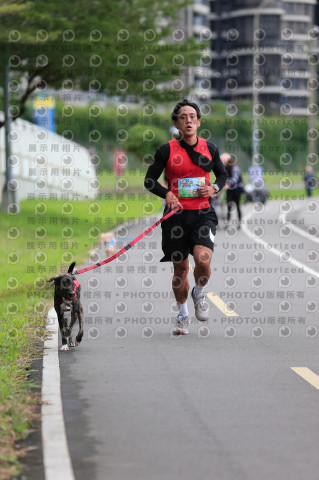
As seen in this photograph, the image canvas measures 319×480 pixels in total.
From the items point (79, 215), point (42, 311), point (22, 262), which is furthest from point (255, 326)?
point (79, 215)

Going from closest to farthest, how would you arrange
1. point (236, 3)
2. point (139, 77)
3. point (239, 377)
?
1. point (239, 377)
2. point (139, 77)
3. point (236, 3)

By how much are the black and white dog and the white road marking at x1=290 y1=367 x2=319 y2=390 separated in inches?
85.4

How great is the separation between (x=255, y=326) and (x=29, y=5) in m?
16.5

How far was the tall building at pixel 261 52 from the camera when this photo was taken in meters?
119

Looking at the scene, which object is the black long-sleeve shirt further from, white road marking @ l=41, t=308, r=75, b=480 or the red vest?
white road marking @ l=41, t=308, r=75, b=480

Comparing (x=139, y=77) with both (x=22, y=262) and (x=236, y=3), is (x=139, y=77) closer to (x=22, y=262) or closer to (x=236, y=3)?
(x=22, y=262)

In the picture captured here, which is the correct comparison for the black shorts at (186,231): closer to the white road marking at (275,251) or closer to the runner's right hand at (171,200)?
the runner's right hand at (171,200)

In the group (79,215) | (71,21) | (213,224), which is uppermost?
(71,21)

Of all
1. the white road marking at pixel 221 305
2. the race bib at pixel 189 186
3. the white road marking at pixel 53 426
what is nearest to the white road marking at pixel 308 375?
the white road marking at pixel 53 426

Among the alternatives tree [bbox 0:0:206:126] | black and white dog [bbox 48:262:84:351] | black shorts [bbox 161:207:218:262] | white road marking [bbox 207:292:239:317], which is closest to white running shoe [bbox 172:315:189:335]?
black shorts [bbox 161:207:218:262]

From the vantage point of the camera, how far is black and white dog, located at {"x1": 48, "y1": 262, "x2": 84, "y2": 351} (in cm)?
1016

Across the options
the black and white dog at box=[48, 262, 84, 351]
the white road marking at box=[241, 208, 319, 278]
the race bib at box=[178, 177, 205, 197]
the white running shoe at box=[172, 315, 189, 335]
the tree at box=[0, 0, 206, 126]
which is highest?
the tree at box=[0, 0, 206, 126]

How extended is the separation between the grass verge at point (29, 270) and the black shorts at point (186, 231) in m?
1.57

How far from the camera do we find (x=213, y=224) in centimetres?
1078
